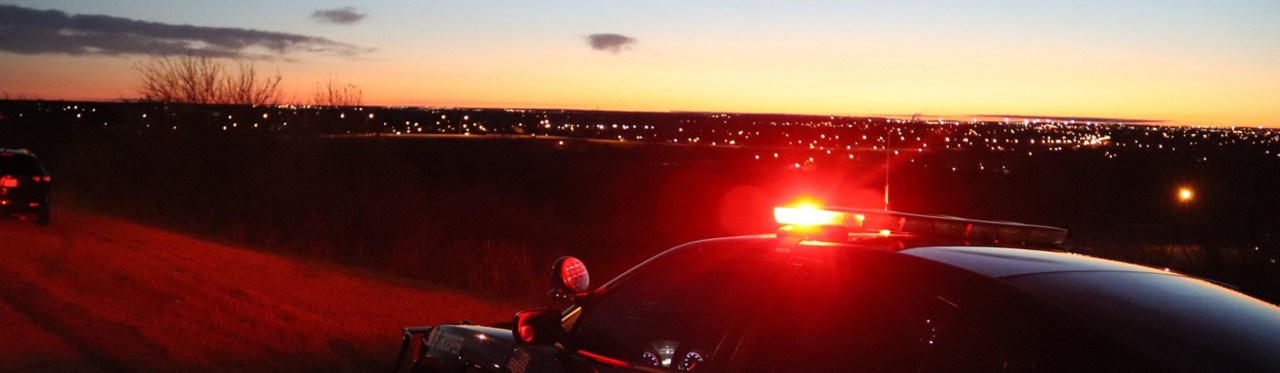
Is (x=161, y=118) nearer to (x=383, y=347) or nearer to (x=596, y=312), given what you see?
(x=383, y=347)

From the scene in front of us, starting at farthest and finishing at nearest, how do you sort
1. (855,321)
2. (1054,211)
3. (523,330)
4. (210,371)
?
(1054,211) < (210,371) < (523,330) < (855,321)

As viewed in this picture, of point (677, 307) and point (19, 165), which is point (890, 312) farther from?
point (19, 165)

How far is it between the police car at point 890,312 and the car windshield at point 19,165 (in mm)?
21984

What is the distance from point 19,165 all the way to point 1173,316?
83.1 ft

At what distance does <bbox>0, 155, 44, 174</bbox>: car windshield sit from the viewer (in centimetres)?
2423

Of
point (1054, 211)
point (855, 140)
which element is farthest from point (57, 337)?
point (855, 140)

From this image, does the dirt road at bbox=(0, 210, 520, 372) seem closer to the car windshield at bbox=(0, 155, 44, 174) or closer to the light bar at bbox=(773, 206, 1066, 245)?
the car windshield at bbox=(0, 155, 44, 174)

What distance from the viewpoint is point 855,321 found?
383 centimetres

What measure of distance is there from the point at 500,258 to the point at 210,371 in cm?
1178

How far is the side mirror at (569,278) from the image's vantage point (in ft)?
16.0

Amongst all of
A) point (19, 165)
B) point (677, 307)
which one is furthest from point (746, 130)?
point (677, 307)

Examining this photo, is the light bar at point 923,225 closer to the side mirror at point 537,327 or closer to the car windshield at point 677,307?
the car windshield at point 677,307

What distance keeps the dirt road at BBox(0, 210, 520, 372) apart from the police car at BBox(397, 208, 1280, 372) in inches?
186

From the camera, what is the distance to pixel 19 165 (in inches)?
966
